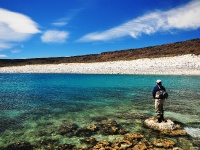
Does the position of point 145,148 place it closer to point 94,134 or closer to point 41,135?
point 94,134

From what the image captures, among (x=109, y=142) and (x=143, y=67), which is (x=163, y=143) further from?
(x=143, y=67)

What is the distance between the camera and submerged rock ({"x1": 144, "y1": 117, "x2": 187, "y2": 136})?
10.4 meters

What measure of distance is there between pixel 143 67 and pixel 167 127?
40022mm

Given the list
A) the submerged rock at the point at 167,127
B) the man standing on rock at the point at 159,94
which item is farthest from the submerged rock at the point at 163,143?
the man standing on rock at the point at 159,94

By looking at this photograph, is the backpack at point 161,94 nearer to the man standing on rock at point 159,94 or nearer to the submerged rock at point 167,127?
the man standing on rock at point 159,94

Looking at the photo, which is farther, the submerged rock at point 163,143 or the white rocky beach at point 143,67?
the white rocky beach at point 143,67

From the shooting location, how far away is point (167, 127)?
10.8 meters

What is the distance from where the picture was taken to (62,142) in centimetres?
956

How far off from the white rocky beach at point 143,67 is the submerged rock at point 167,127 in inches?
1221

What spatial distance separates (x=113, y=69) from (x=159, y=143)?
152 ft

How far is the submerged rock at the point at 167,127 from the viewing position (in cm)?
1036

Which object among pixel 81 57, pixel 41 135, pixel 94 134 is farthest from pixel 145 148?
pixel 81 57

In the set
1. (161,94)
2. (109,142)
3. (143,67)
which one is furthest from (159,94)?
(143,67)

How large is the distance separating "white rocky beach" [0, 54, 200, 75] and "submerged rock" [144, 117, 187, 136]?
3100 centimetres
